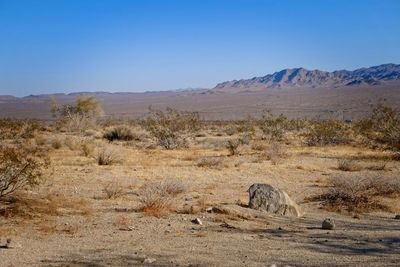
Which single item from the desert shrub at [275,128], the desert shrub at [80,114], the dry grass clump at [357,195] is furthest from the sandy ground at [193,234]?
the desert shrub at [80,114]

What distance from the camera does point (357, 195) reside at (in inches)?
506

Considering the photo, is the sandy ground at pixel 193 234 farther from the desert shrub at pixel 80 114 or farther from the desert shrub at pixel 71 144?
the desert shrub at pixel 80 114

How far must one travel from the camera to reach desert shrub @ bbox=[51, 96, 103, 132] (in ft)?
152

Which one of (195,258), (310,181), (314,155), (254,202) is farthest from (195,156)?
(195,258)

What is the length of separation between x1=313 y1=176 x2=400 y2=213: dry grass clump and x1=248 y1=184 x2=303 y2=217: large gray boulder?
1.34 m

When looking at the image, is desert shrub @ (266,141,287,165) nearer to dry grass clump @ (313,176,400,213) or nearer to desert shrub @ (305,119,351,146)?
dry grass clump @ (313,176,400,213)

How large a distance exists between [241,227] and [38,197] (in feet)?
16.9

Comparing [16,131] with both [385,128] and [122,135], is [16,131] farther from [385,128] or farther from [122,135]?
[385,128]

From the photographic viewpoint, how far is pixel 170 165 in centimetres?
2059

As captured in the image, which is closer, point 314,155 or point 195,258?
point 195,258

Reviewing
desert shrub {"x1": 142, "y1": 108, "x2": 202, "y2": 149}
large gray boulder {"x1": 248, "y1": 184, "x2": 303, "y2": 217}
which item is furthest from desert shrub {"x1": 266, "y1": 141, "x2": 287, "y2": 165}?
large gray boulder {"x1": 248, "y1": 184, "x2": 303, "y2": 217}

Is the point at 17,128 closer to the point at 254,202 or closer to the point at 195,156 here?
the point at 195,156

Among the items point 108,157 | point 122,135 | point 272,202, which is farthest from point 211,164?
point 122,135

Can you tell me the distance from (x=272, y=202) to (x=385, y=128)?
1473cm
